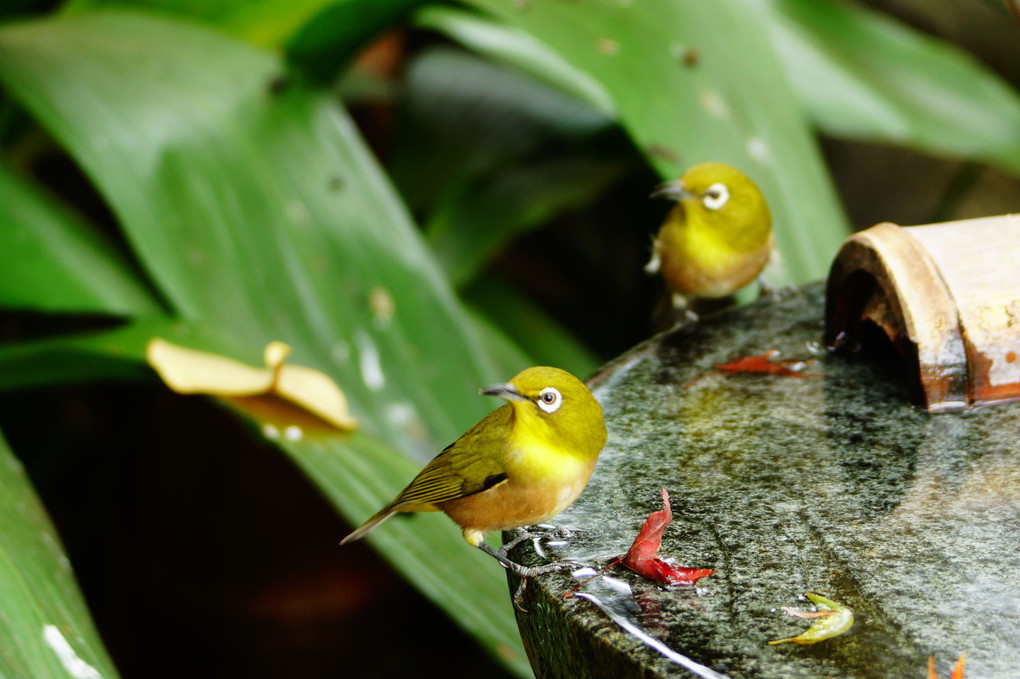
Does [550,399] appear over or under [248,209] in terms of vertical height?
under

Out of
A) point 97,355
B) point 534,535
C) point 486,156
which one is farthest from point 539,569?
point 486,156

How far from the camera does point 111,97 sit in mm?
1414

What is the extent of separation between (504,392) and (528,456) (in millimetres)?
50

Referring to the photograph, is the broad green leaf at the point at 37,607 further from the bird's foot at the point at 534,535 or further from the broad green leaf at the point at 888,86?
the broad green leaf at the point at 888,86

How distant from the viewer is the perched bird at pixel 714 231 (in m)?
1.07

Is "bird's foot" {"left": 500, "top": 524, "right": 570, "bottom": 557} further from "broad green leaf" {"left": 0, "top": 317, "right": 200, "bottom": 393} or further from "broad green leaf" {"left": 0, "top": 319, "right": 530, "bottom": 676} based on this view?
"broad green leaf" {"left": 0, "top": 317, "right": 200, "bottom": 393}

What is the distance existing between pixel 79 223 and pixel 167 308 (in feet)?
0.66

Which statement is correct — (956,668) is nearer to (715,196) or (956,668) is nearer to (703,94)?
(715,196)

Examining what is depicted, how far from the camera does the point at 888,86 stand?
2062mm

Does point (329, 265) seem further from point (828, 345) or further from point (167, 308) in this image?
point (828, 345)

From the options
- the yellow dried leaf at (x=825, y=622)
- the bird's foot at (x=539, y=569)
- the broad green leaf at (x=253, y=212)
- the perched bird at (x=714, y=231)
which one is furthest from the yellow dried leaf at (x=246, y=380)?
the yellow dried leaf at (x=825, y=622)

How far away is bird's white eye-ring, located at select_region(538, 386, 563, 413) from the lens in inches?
27.8

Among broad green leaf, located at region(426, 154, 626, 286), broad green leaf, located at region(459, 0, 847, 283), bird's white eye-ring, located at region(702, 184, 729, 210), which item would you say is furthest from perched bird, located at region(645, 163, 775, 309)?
broad green leaf, located at region(426, 154, 626, 286)

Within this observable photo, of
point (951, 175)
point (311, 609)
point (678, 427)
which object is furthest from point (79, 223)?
point (951, 175)
